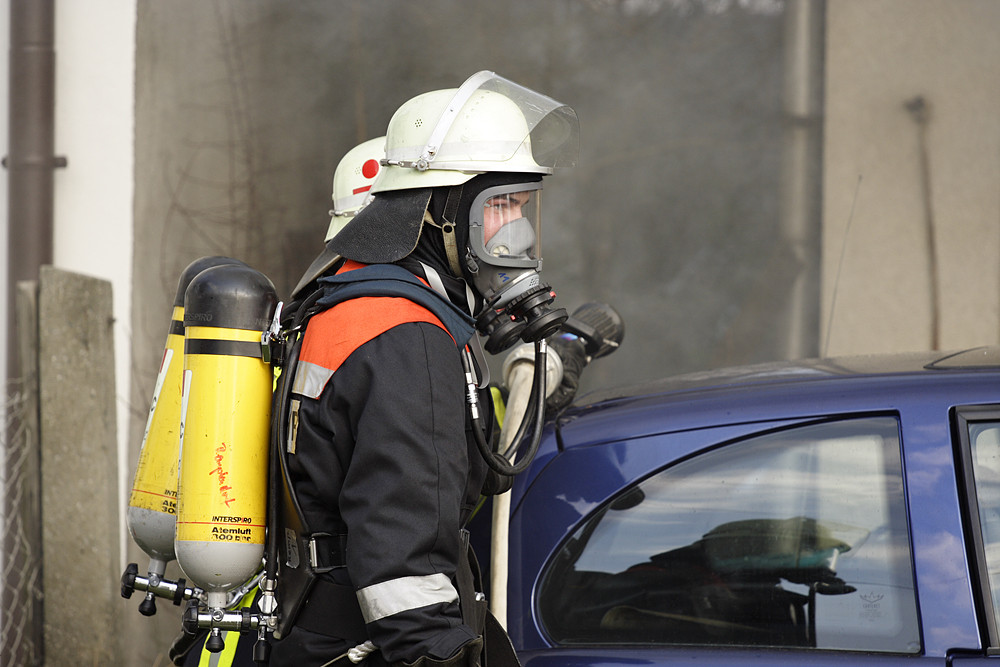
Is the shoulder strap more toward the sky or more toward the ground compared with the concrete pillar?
more toward the sky

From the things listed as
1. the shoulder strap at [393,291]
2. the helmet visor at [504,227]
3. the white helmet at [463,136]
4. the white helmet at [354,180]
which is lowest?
the shoulder strap at [393,291]

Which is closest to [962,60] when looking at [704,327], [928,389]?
[704,327]

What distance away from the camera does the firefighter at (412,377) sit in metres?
1.67

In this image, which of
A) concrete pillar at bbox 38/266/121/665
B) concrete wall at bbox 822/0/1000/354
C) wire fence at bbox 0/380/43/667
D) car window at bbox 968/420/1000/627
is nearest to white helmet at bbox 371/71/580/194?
car window at bbox 968/420/1000/627

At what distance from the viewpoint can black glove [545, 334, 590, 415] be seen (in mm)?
2375

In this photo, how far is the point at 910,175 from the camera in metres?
4.59

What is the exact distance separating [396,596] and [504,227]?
81 cm

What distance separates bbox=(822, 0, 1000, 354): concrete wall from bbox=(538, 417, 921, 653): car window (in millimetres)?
2853

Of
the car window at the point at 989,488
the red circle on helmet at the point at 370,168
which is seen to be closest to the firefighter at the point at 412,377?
the car window at the point at 989,488

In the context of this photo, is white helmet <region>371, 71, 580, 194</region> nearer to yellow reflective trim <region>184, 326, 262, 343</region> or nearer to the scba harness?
the scba harness

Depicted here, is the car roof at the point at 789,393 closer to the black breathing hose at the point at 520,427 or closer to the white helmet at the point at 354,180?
the black breathing hose at the point at 520,427

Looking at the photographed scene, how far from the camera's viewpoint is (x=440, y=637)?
1.65 m

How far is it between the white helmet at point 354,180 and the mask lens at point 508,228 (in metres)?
1.54

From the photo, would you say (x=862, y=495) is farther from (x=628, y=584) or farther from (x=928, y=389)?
(x=628, y=584)
